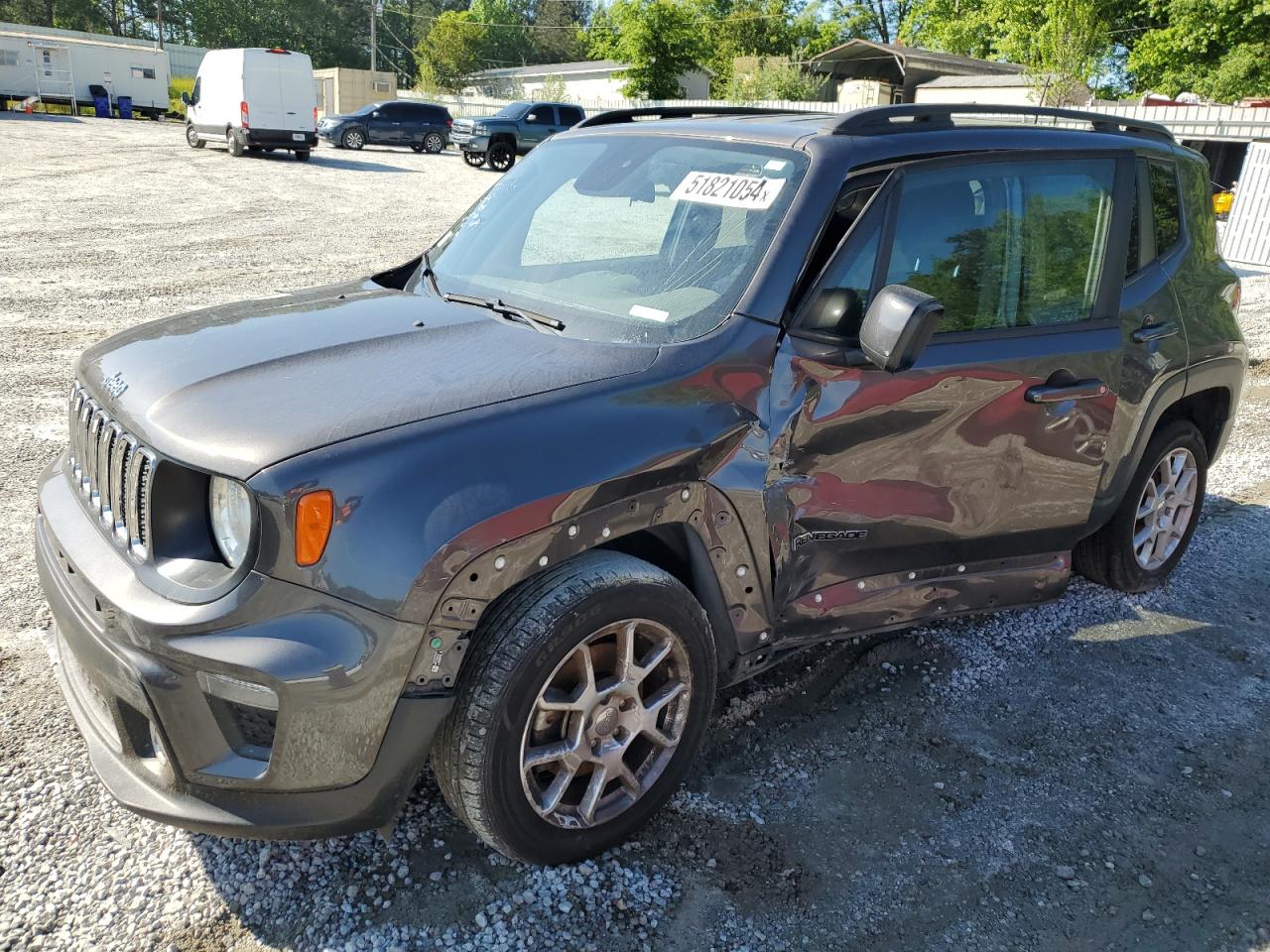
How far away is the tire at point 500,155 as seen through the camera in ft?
92.4

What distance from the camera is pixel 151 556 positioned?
2379 mm

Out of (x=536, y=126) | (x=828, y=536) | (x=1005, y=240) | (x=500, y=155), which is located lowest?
(x=500, y=155)

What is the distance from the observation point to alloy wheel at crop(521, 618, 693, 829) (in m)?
2.62

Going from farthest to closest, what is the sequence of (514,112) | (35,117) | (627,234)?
(35,117), (514,112), (627,234)

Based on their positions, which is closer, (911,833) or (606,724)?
(606,724)

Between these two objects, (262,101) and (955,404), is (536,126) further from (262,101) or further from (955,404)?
(955,404)

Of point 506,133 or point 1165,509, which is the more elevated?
point 1165,509

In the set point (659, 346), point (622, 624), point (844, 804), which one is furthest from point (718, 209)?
point (844, 804)

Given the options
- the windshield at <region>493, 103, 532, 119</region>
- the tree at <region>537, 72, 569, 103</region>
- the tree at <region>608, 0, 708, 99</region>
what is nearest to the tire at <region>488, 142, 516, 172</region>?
the windshield at <region>493, 103, 532, 119</region>

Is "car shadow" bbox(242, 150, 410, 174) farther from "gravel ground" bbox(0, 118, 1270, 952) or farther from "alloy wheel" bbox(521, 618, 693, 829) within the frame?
"alloy wheel" bbox(521, 618, 693, 829)

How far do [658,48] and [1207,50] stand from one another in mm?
21612

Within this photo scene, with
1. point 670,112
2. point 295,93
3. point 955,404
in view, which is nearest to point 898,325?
point 955,404

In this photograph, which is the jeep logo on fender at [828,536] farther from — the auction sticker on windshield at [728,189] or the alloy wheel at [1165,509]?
the alloy wheel at [1165,509]

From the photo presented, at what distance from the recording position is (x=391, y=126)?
32.9 meters
